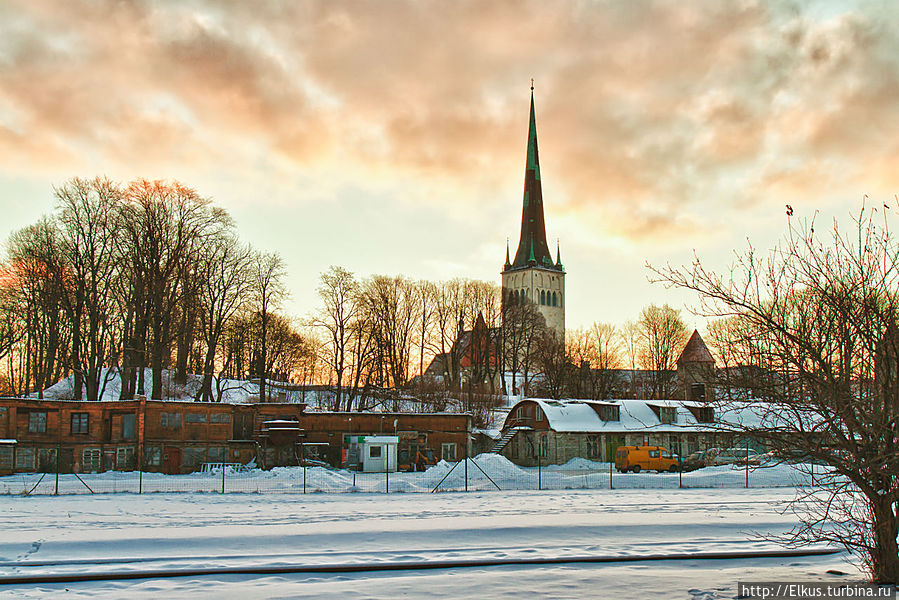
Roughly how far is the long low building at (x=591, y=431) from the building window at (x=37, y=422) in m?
26.7

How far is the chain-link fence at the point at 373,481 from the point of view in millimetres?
31766

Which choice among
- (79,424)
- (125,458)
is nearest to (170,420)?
(125,458)

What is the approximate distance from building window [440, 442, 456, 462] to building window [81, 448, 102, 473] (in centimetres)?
1925

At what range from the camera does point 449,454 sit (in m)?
47.8

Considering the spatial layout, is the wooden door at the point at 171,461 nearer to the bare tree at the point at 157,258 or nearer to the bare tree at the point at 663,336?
the bare tree at the point at 157,258

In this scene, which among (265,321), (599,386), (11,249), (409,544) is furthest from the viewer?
(599,386)

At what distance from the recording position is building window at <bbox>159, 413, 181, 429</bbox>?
41.2m

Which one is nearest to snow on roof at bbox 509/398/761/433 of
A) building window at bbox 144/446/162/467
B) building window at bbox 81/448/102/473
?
building window at bbox 144/446/162/467

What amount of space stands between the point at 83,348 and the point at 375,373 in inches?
997

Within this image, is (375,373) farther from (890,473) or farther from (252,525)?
(890,473)

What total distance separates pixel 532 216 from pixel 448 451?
73120 mm

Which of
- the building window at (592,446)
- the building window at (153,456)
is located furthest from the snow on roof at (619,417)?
the building window at (153,456)

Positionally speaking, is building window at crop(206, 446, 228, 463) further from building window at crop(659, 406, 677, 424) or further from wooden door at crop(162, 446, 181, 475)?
building window at crop(659, 406, 677, 424)

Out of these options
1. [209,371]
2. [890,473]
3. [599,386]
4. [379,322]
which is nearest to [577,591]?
[890,473]
